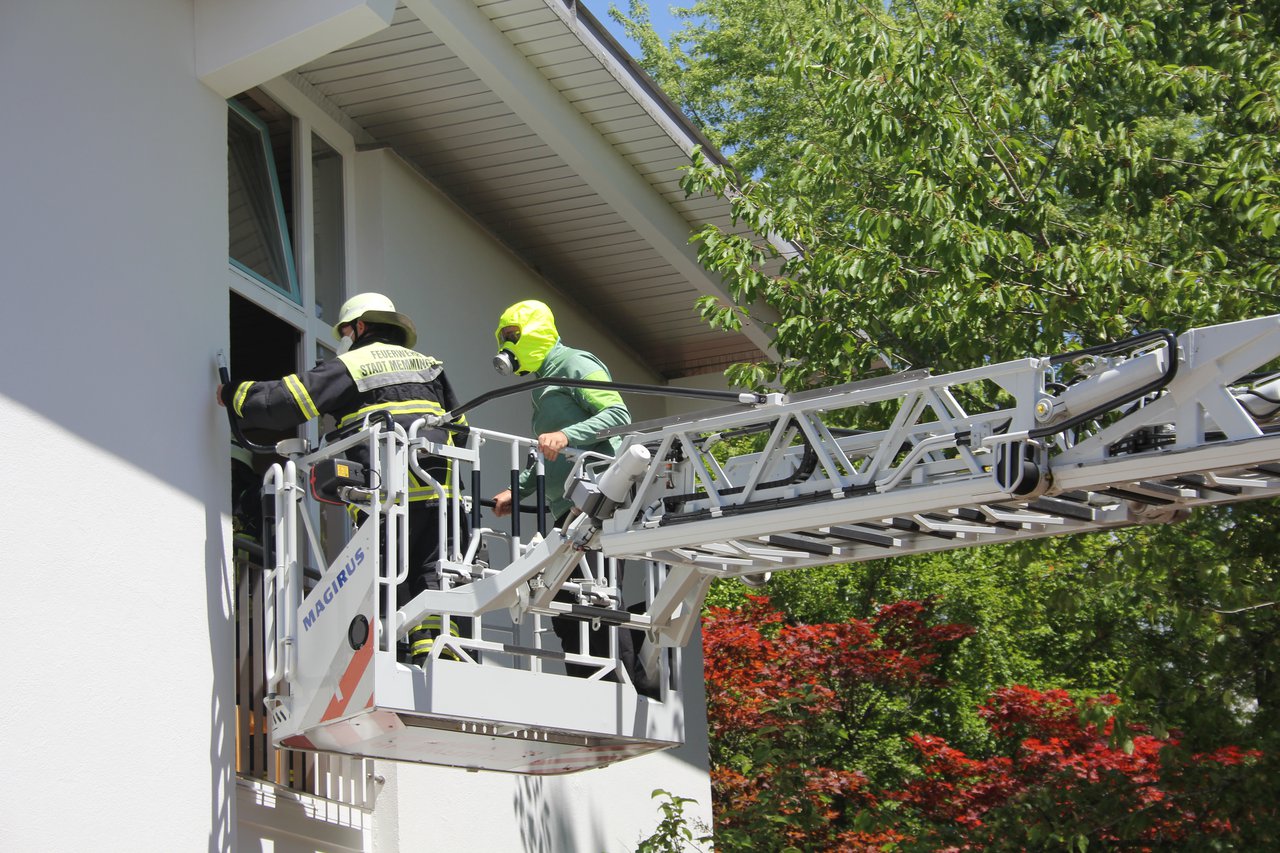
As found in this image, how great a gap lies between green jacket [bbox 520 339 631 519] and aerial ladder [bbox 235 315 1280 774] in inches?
7.6

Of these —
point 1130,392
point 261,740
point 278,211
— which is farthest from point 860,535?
point 278,211

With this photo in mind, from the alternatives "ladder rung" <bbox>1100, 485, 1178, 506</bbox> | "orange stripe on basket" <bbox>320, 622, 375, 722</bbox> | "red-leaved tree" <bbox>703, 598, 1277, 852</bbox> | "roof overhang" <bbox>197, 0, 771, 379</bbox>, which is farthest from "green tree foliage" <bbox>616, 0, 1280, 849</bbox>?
"orange stripe on basket" <bbox>320, 622, 375, 722</bbox>

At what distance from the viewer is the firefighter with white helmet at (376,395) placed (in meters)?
7.64

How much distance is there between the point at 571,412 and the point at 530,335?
0.47 meters

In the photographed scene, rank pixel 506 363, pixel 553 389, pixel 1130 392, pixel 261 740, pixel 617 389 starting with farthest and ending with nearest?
1. pixel 553 389
2. pixel 261 740
3. pixel 506 363
4. pixel 617 389
5. pixel 1130 392

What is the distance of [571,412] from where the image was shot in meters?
8.49

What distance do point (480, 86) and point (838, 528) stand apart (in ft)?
15.8

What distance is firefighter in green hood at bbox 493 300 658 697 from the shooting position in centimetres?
811

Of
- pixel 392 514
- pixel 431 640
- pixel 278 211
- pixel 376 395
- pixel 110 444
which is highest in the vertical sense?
pixel 278 211

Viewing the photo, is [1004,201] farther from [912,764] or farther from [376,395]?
[912,764]

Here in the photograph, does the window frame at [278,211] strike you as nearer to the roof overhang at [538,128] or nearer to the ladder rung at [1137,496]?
the roof overhang at [538,128]

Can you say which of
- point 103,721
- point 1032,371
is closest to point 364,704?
point 103,721

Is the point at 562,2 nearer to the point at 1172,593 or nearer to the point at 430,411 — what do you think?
the point at 430,411

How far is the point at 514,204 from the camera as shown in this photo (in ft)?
40.9
